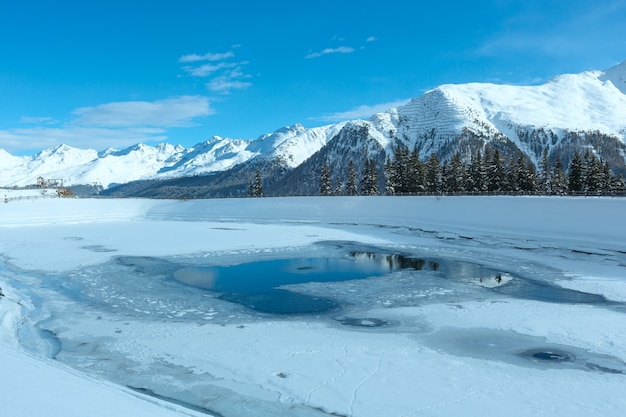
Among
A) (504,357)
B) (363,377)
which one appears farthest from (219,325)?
(504,357)

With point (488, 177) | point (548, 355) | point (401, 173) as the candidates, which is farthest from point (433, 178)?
point (548, 355)

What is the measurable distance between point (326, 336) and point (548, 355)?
6035mm

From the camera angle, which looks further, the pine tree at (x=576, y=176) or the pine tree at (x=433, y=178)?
the pine tree at (x=433, y=178)

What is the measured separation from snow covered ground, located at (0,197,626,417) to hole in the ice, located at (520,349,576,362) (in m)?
0.07

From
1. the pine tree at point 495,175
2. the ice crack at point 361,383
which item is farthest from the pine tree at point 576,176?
the ice crack at point 361,383

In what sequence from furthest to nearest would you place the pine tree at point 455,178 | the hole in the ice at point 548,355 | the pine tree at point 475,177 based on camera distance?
the pine tree at point 455,178 < the pine tree at point 475,177 < the hole in the ice at point 548,355

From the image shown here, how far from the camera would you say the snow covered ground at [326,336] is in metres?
9.02

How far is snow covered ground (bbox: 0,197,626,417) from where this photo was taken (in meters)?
9.02

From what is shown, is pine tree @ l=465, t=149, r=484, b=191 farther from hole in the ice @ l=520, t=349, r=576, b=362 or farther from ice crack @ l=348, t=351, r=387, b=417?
ice crack @ l=348, t=351, r=387, b=417

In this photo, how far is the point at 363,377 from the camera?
33.9 feet

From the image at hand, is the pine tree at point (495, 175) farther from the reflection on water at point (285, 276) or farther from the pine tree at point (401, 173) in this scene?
the reflection on water at point (285, 276)

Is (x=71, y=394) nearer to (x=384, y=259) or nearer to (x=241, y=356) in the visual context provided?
(x=241, y=356)

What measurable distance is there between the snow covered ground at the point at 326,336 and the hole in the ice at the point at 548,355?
7 cm

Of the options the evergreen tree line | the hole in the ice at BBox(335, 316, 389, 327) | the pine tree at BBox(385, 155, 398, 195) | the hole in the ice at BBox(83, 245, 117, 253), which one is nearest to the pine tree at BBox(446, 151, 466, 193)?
the evergreen tree line
